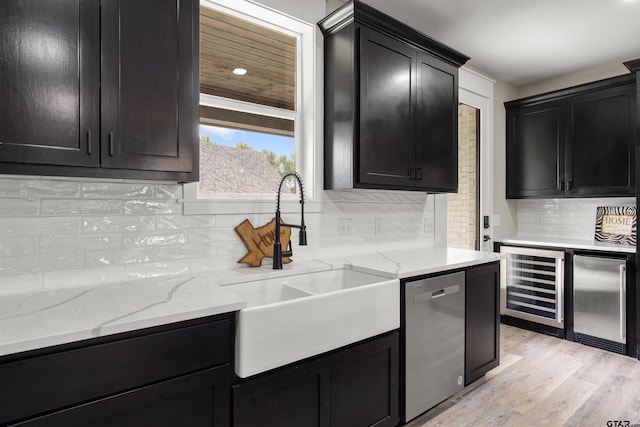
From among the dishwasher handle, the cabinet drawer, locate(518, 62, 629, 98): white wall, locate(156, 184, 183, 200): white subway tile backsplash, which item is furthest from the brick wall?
the cabinet drawer

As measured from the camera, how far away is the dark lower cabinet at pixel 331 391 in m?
1.36

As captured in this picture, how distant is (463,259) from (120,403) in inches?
80.9

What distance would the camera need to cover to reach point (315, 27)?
2.38 m

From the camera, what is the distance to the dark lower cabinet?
1.36 metres

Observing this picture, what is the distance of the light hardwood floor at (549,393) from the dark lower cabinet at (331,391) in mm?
446

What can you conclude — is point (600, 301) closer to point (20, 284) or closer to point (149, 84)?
point (149, 84)

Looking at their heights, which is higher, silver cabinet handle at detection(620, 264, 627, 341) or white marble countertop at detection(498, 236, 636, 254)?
white marble countertop at detection(498, 236, 636, 254)

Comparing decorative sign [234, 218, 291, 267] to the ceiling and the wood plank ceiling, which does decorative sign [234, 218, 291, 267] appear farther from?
the ceiling

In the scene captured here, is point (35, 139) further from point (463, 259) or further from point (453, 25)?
point (453, 25)

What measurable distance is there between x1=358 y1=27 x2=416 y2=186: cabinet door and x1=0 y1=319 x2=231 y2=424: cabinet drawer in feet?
4.48

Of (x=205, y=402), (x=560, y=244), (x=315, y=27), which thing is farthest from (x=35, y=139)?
(x=560, y=244)

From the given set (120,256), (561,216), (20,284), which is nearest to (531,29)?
(561,216)

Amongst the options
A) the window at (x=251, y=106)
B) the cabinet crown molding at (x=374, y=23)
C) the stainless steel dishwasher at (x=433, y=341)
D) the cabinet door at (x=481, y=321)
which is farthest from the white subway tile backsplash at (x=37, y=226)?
the cabinet door at (x=481, y=321)

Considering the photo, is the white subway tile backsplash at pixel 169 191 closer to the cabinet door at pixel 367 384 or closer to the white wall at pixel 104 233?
the white wall at pixel 104 233
